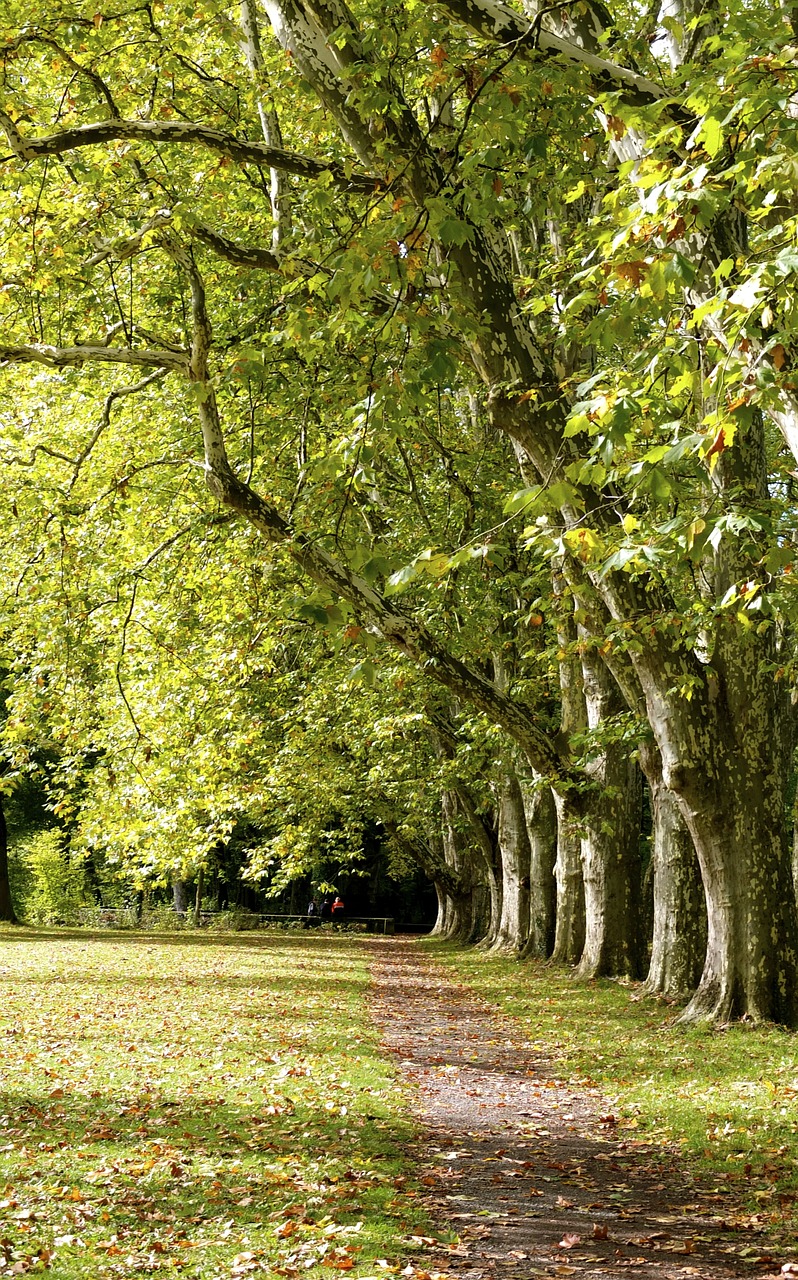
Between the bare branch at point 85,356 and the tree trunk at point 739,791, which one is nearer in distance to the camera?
the bare branch at point 85,356

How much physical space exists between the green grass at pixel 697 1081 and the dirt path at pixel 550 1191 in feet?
0.68

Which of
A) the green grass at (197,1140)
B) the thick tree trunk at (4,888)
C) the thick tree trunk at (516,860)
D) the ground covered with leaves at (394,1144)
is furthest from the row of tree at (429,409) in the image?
the thick tree trunk at (4,888)

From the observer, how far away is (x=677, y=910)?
1490 cm

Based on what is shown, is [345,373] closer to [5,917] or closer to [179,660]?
[179,660]

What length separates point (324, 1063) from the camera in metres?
11.3

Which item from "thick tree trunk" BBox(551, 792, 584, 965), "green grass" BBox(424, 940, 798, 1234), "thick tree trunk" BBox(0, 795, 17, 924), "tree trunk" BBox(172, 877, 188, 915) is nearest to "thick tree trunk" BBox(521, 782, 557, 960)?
"thick tree trunk" BBox(551, 792, 584, 965)

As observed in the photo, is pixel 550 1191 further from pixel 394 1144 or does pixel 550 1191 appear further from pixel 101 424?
pixel 101 424

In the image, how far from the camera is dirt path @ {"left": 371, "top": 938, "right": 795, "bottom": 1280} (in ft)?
18.6

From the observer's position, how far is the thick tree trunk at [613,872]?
57.8 feet

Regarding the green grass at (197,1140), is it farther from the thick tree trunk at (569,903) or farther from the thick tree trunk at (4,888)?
the thick tree trunk at (4,888)

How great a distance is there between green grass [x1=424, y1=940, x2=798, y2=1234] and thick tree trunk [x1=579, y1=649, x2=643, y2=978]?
1.25m

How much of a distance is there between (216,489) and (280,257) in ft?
8.08

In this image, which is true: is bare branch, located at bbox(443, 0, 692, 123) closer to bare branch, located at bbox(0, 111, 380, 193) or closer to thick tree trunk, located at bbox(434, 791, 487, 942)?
bare branch, located at bbox(0, 111, 380, 193)

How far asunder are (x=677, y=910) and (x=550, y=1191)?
8383 mm
